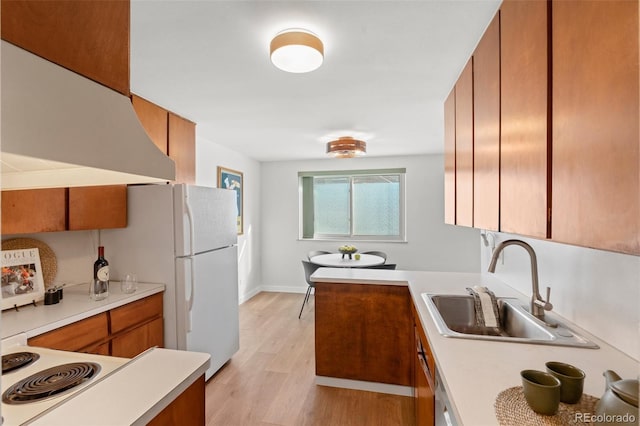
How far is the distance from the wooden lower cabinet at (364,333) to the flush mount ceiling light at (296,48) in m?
1.53

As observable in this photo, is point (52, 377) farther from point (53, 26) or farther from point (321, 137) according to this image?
point (321, 137)

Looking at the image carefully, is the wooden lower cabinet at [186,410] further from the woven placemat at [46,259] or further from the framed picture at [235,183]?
the framed picture at [235,183]

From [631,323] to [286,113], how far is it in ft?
8.26

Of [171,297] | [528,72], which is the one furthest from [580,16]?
[171,297]

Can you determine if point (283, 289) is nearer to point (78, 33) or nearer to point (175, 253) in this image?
point (175, 253)

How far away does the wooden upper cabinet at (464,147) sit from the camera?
1669mm

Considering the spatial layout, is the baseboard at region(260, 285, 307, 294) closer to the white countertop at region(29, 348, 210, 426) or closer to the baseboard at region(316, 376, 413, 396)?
the baseboard at region(316, 376, 413, 396)

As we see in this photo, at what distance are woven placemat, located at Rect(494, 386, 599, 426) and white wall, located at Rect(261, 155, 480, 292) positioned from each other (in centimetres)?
395

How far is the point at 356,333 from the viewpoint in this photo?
7.51ft

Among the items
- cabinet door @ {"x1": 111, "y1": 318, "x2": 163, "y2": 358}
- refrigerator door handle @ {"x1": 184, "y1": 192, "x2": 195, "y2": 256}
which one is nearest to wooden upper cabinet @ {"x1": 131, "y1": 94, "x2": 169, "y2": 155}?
refrigerator door handle @ {"x1": 184, "y1": 192, "x2": 195, "y2": 256}

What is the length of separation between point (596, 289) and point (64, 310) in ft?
8.62

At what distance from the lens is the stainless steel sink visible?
48.8 inches

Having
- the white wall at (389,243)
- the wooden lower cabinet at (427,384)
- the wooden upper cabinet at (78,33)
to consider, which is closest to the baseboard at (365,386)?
the wooden lower cabinet at (427,384)

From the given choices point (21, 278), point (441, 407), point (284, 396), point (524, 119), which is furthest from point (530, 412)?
point (21, 278)
